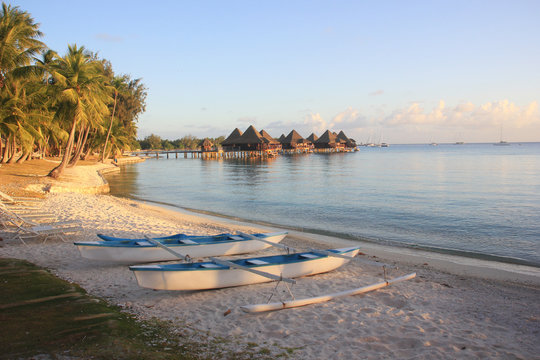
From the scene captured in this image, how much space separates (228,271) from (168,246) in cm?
189

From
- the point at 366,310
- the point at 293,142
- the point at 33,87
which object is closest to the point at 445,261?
the point at 366,310

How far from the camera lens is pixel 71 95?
19141 mm

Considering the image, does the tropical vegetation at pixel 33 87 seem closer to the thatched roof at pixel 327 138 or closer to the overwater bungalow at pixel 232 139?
the overwater bungalow at pixel 232 139

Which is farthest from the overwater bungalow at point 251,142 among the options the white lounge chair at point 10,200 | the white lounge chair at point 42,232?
the white lounge chair at point 42,232

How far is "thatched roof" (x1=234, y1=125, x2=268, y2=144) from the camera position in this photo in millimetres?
65463

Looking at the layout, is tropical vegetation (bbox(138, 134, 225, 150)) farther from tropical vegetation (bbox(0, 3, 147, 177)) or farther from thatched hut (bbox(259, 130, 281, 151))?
tropical vegetation (bbox(0, 3, 147, 177))

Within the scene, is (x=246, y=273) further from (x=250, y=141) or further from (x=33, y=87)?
(x=250, y=141)

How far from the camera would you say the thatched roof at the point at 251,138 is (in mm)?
65463

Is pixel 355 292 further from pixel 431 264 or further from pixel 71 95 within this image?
pixel 71 95

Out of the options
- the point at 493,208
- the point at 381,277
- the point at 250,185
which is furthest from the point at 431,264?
the point at 250,185

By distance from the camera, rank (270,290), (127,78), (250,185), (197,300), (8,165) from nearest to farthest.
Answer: (197,300) < (270,290) < (8,165) < (250,185) < (127,78)

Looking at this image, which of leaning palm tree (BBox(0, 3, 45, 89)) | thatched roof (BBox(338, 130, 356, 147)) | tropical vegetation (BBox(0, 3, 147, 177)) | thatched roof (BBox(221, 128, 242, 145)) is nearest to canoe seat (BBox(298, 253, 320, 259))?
tropical vegetation (BBox(0, 3, 147, 177))

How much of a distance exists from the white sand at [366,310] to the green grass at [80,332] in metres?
0.31

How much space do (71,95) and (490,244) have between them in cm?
2040
